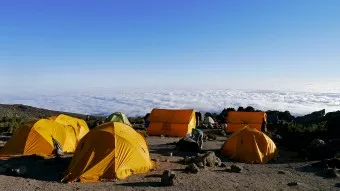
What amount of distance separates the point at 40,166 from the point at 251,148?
34.0 feet

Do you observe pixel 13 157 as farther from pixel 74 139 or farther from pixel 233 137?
pixel 233 137

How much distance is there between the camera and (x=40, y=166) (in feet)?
55.9

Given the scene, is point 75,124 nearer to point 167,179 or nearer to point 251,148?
point 251,148

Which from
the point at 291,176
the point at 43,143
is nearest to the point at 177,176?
the point at 291,176

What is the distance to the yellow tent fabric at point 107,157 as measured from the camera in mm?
15156

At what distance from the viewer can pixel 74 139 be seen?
21906 millimetres

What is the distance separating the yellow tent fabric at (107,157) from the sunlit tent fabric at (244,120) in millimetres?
16175

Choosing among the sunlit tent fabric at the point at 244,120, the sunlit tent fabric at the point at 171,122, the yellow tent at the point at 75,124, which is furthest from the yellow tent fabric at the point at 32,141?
the sunlit tent fabric at the point at 244,120

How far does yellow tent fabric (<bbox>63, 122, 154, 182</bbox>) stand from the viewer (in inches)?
597

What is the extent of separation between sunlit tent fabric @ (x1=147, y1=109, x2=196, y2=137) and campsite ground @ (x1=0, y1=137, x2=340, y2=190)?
428 inches

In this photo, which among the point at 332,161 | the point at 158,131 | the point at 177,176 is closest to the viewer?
the point at 177,176

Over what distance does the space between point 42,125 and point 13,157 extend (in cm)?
220

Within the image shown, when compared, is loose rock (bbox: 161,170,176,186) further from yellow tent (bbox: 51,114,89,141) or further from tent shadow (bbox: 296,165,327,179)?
yellow tent (bbox: 51,114,89,141)

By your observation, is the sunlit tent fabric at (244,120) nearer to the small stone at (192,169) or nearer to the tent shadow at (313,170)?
the tent shadow at (313,170)
